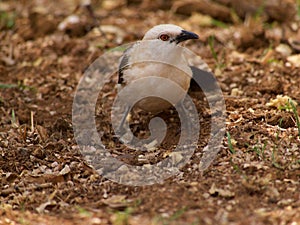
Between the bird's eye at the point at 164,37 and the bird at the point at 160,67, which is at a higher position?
the bird's eye at the point at 164,37

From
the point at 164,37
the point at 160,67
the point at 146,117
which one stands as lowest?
the point at 146,117

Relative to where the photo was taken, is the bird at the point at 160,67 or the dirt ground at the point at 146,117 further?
the bird at the point at 160,67

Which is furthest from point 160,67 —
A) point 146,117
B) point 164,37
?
point 146,117

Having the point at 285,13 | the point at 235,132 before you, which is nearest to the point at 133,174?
the point at 235,132

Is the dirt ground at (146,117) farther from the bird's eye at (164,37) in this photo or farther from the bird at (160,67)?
the bird's eye at (164,37)

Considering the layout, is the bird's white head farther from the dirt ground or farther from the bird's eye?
the dirt ground

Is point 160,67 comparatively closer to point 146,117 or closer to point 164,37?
point 164,37

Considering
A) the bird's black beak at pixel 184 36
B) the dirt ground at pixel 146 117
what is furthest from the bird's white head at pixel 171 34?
the dirt ground at pixel 146 117
